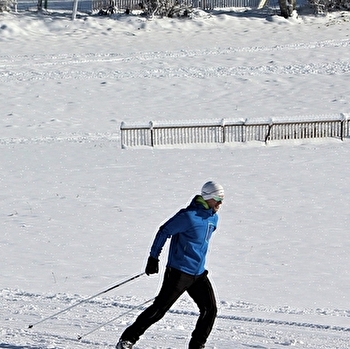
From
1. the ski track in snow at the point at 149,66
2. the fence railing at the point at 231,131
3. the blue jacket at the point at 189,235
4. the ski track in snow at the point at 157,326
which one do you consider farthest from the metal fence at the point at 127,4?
the blue jacket at the point at 189,235

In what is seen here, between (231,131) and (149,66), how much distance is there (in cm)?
1310

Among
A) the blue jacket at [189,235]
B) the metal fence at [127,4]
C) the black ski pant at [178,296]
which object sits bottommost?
the metal fence at [127,4]

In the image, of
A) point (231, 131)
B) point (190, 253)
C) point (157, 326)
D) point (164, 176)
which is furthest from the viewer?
point (231, 131)

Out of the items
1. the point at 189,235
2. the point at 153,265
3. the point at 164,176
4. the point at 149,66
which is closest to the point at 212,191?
the point at 189,235

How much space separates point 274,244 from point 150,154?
10.9m

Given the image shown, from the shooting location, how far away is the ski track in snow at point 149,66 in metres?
38.7

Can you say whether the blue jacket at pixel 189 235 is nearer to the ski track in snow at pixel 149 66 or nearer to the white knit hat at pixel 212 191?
the white knit hat at pixel 212 191

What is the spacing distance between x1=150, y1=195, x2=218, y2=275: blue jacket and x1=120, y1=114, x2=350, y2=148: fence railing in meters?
19.4

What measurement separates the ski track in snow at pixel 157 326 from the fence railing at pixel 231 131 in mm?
16095

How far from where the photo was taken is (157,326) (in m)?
9.44

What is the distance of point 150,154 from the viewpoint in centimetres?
2575

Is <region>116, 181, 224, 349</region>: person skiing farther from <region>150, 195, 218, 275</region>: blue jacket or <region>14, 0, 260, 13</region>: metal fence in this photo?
<region>14, 0, 260, 13</region>: metal fence

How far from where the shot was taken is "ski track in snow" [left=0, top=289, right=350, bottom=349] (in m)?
8.65

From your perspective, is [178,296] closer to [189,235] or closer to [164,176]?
[189,235]
